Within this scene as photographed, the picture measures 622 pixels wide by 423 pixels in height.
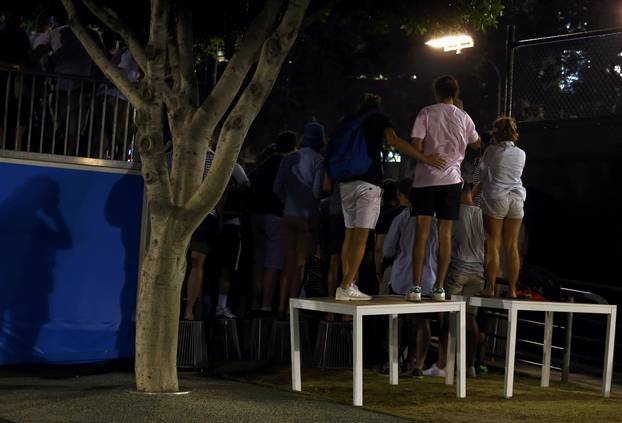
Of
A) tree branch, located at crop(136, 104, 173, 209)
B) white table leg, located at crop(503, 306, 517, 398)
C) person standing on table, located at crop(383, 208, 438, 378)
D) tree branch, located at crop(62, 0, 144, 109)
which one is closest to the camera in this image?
tree branch, located at crop(136, 104, 173, 209)

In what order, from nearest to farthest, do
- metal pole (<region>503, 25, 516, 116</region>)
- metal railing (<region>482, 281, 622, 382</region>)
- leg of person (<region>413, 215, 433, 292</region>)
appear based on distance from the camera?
leg of person (<region>413, 215, 433, 292</region>)
metal railing (<region>482, 281, 622, 382</region>)
metal pole (<region>503, 25, 516, 116</region>)

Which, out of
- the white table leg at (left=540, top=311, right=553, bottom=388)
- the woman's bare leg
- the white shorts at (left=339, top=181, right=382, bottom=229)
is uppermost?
the white shorts at (left=339, top=181, right=382, bottom=229)

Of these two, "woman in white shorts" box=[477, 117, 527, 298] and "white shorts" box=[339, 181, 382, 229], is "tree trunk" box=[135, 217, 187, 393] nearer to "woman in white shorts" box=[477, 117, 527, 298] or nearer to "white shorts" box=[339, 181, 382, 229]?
"white shorts" box=[339, 181, 382, 229]

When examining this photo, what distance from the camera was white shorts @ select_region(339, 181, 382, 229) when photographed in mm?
10273

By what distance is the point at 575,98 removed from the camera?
13.6 m

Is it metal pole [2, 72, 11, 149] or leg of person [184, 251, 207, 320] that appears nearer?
metal pole [2, 72, 11, 149]

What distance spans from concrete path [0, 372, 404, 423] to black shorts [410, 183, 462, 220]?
207 centimetres

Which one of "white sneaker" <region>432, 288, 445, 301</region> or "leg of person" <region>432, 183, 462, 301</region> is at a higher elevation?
"leg of person" <region>432, 183, 462, 301</region>

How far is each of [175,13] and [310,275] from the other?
12.0ft

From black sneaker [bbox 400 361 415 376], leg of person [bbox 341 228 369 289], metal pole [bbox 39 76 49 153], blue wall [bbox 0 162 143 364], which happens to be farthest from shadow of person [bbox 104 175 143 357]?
black sneaker [bbox 400 361 415 376]

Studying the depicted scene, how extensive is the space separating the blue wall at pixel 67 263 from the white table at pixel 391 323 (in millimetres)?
2202

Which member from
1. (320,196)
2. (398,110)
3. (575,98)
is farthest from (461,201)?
(398,110)

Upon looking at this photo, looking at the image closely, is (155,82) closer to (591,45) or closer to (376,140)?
(376,140)

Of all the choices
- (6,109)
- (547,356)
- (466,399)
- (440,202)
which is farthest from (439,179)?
(6,109)
